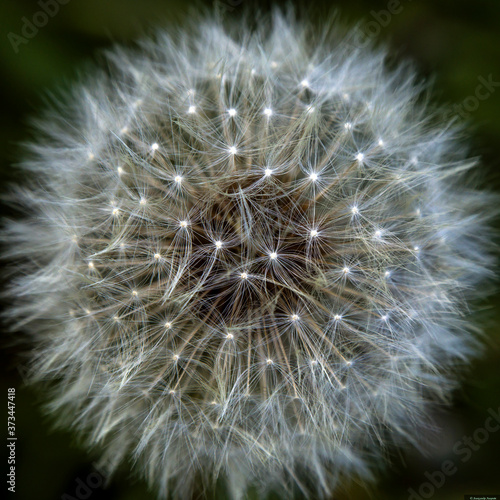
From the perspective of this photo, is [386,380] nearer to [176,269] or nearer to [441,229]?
[441,229]

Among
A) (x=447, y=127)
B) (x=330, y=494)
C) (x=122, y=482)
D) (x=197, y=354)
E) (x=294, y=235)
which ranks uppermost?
(x=447, y=127)

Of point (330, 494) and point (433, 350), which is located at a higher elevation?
point (433, 350)

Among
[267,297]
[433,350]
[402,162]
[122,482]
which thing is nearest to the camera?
[267,297]

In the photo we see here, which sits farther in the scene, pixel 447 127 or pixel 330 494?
pixel 330 494

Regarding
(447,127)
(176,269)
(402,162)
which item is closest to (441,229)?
(402,162)

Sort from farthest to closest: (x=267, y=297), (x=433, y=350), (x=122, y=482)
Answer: (x=122, y=482)
(x=433, y=350)
(x=267, y=297)

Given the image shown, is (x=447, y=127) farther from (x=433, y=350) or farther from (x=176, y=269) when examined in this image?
(x=176, y=269)
